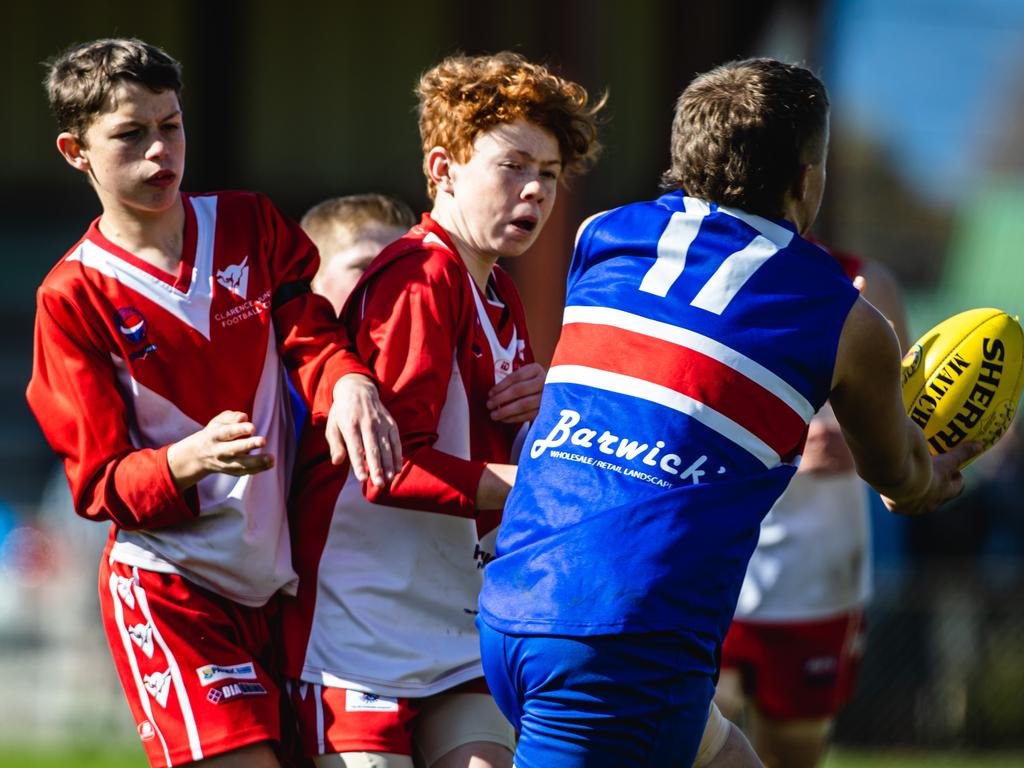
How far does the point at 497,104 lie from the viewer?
328 cm

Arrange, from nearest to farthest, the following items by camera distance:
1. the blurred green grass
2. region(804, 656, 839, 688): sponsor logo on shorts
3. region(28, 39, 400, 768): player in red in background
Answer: region(28, 39, 400, 768): player in red in background < region(804, 656, 839, 688): sponsor logo on shorts < the blurred green grass

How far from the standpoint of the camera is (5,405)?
15.1m

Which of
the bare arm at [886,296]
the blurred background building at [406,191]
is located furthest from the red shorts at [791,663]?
the blurred background building at [406,191]

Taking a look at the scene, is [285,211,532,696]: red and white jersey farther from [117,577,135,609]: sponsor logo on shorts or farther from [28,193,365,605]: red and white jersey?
[117,577,135,609]: sponsor logo on shorts

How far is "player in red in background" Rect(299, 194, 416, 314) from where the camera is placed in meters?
3.84

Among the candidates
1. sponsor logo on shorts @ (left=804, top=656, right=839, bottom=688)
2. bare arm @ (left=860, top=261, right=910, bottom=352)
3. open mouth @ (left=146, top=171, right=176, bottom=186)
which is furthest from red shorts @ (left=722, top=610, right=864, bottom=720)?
open mouth @ (left=146, top=171, right=176, bottom=186)

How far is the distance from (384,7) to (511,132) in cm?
1077

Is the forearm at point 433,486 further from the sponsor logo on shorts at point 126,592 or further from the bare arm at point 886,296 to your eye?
the bare arm at point 886,296

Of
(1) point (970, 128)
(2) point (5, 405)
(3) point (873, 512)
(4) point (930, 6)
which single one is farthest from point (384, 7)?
(1) point (970, 128)

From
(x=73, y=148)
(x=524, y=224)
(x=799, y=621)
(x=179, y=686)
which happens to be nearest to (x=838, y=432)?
(x=799, y=621)

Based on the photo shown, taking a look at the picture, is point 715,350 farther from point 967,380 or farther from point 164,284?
point 164,284

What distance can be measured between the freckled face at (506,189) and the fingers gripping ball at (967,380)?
94 centimetres

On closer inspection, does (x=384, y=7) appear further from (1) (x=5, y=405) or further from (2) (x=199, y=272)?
(2) (x=199, y=272)

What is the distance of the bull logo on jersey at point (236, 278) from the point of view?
3.23 meters
